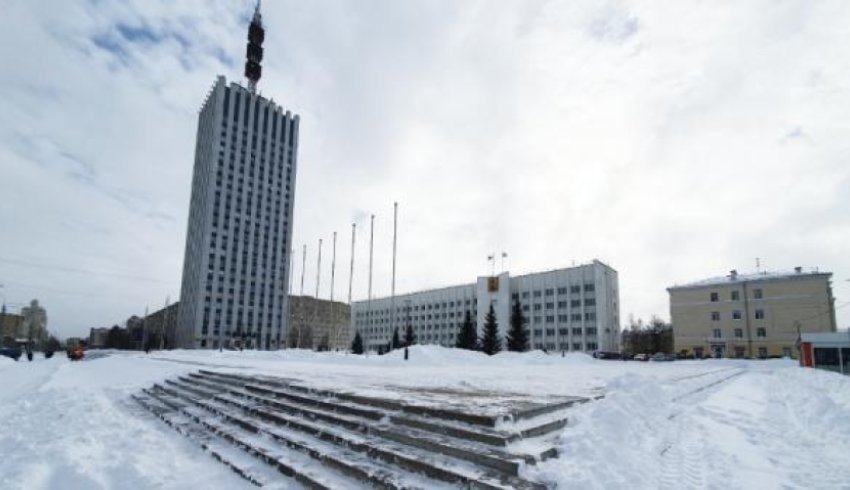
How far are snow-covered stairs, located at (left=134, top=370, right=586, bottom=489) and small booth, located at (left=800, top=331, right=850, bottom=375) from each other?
101 ft

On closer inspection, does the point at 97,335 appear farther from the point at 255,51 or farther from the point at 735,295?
the point at 735,295

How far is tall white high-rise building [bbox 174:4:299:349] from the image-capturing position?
104250mm

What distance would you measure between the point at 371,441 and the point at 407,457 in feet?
3.60

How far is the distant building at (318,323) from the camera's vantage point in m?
127

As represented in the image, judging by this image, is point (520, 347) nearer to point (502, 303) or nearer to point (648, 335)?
point (502, 303)

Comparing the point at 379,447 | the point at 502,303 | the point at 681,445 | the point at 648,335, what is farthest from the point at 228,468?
the point at 648,335

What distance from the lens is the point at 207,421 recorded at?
9.86m

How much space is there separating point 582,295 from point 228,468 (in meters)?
81.1

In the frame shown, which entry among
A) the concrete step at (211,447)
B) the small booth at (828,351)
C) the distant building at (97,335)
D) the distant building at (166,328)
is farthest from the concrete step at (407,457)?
the distant building at (97,335)

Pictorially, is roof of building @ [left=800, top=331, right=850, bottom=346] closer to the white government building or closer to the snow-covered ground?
the snow-covered ground

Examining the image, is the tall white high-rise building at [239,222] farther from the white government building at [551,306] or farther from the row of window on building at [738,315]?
the row of window on building at [738,315]

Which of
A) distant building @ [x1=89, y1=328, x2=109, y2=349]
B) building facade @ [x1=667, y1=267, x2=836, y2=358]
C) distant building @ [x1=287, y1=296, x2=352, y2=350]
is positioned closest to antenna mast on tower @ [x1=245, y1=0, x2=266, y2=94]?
distant building @ [x1=287, y1=296, x2=352, y2=350]

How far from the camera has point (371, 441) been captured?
6633 mm

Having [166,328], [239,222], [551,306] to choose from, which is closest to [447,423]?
[551,306]
